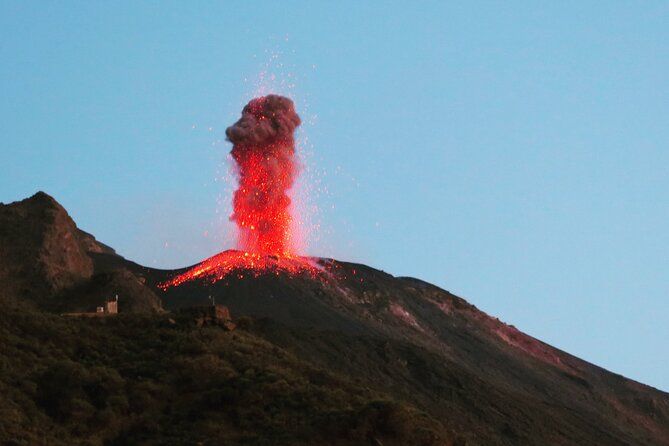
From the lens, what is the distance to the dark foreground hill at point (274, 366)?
160ft

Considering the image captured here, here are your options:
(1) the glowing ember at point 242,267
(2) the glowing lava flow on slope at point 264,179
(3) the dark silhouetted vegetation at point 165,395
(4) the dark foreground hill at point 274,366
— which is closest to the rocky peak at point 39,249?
(4) the dark foreground hill at point 274,366

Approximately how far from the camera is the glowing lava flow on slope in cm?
10956

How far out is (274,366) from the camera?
5719 cm

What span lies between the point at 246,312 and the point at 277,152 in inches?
835

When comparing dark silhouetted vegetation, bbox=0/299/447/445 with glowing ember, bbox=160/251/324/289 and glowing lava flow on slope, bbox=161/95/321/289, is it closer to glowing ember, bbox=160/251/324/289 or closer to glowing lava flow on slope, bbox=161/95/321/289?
glowing ember, bbox=160/251/324/289

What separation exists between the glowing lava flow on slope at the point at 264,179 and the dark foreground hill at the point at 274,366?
5.17 m

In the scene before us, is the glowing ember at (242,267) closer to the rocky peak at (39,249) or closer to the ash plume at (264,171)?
the ash plume at (264,171)

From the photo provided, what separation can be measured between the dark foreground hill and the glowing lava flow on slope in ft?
17.0

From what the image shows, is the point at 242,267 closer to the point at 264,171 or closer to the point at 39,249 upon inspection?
the point at 264,171

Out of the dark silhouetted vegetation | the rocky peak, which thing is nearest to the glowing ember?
the rocky peak

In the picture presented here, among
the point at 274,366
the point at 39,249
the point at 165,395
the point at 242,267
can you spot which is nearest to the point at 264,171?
the point at 242,267

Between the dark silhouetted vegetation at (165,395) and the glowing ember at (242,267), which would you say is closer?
the dark silhouetted vegetation at (165,395)

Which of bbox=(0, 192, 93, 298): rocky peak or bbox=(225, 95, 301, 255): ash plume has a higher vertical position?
bbox=(225, 95, 301, 255): ash plume

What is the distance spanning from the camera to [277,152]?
110625 millimetres
